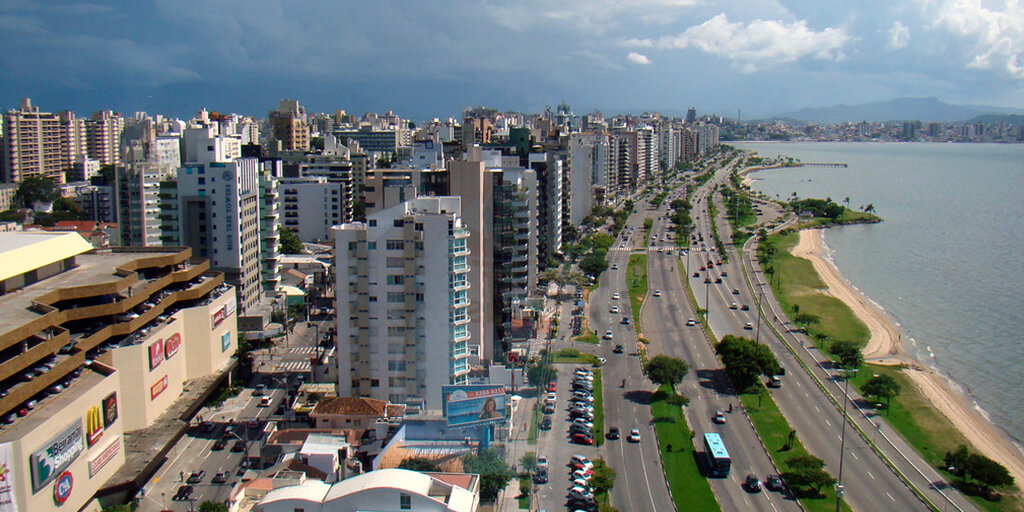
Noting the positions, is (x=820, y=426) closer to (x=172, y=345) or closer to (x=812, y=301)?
(x=172, y=345)

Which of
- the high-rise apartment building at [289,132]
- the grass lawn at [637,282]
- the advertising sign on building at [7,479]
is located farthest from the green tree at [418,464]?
the high-rise apartment building at [289,132]

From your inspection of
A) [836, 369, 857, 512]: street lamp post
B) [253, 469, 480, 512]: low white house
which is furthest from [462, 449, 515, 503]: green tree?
[836, 369, 857, 512]: street lamp post

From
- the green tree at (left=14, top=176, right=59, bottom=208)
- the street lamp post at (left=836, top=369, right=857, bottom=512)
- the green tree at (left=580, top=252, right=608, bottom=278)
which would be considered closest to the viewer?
the street lamp post at (left=836, top=369, right=857, bottom=512)

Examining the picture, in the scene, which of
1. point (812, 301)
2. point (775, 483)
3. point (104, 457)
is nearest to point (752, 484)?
point (775, 483)

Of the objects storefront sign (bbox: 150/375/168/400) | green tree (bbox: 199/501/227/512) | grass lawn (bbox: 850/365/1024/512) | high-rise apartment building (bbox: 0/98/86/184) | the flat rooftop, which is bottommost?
grass lawn (bbox: 850/365/1024/512)

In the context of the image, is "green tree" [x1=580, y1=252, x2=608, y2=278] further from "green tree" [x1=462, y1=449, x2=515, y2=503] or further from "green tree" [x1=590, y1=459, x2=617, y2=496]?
"green tree" [x1=462, y1=449, x2=515, y2=503]

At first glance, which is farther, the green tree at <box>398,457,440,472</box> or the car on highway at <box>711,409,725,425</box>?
the car on highway at <box>711,409,725,425</box>
